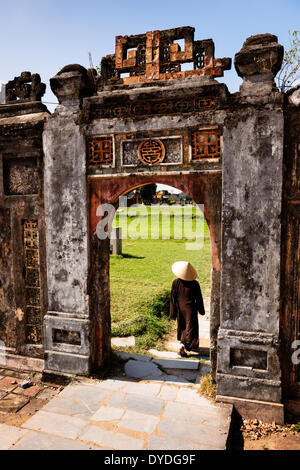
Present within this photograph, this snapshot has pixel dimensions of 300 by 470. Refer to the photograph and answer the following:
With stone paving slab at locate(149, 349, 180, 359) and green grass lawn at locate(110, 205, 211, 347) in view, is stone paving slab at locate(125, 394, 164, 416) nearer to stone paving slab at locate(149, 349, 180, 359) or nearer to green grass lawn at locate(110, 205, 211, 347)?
stone paving slab at locate(149, 349, 180, 359)

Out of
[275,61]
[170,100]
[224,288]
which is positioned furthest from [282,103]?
[224,288]

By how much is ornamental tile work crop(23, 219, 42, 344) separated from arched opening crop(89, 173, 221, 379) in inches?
39.6

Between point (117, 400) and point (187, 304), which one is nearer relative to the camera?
point (117, 400)

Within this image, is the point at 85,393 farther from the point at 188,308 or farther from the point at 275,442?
the point at 275,442

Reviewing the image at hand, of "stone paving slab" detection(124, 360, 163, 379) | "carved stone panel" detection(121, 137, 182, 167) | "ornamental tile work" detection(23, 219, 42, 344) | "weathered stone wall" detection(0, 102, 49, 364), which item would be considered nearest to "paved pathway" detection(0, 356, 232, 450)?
"stone paving slab" detection(124, 360, 163, 379)

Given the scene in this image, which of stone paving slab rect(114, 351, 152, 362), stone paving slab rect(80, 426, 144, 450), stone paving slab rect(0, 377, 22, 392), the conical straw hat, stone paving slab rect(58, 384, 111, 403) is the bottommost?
stone paving slab rect(0, 377, 22, 392)

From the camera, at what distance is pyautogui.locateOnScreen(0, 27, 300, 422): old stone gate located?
3828 mm

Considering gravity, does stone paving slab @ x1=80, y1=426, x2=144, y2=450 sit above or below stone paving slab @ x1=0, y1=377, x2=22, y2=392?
above

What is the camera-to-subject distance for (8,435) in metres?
3.53

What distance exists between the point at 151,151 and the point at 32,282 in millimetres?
2780

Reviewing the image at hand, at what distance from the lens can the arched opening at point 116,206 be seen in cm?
417

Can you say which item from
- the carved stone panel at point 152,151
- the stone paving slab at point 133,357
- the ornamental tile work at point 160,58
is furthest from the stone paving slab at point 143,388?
the ornamental tile work at point 160,58

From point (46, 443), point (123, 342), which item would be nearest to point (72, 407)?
point (46, 443)
